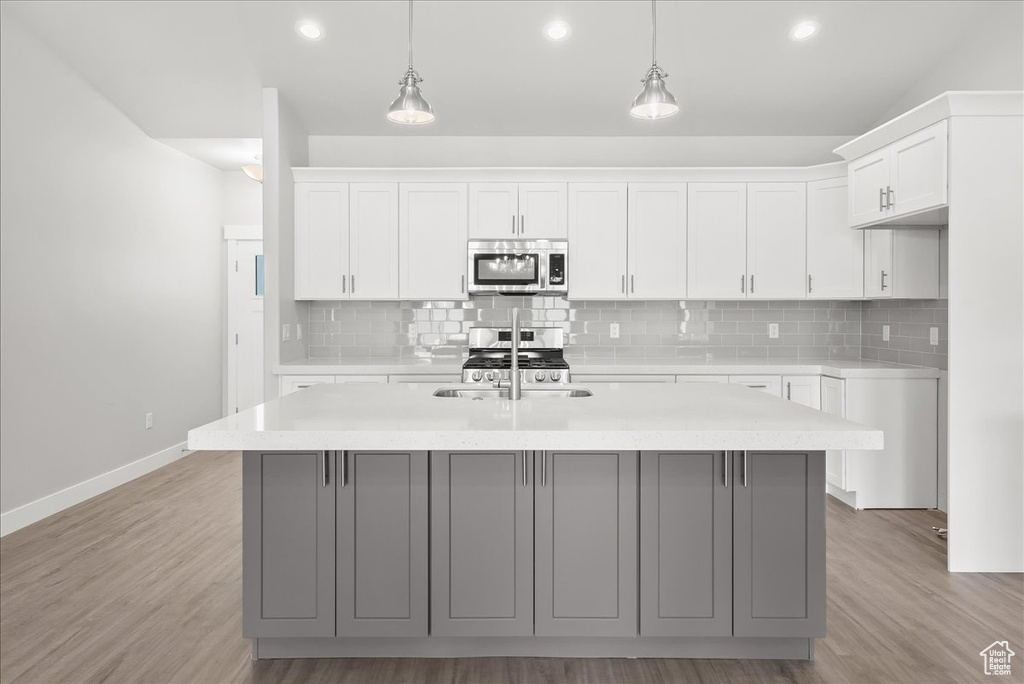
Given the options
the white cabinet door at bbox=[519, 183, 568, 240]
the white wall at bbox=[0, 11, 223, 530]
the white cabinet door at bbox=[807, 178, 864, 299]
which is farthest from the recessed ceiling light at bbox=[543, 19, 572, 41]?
the white wall at bbox=[0, 11, 223, 530]

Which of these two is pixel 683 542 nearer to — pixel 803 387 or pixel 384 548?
pixel 384 548

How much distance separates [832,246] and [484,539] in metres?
3.71

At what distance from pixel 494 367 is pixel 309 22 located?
8.07 ft

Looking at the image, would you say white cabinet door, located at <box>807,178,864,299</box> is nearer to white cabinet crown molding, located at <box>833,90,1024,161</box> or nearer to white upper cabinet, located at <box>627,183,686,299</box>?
white upper cabinet, located at <box>627,183,686,299</box>

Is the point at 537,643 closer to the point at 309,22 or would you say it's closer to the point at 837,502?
the point at 837,502

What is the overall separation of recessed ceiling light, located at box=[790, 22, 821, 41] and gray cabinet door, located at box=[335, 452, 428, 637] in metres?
3.58

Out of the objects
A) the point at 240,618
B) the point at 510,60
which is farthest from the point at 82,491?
the point at 510,60

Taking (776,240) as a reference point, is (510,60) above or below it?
above

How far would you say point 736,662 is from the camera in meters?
2.28

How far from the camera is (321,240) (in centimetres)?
481

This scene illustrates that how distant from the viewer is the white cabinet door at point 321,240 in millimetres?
4789

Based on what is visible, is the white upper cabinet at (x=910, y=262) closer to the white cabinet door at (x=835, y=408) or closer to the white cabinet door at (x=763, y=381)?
the white cabinet door at (x=835, y=408)

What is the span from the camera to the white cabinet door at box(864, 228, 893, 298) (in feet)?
14.4

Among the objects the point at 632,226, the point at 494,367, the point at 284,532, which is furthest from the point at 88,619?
the point at 632,226
